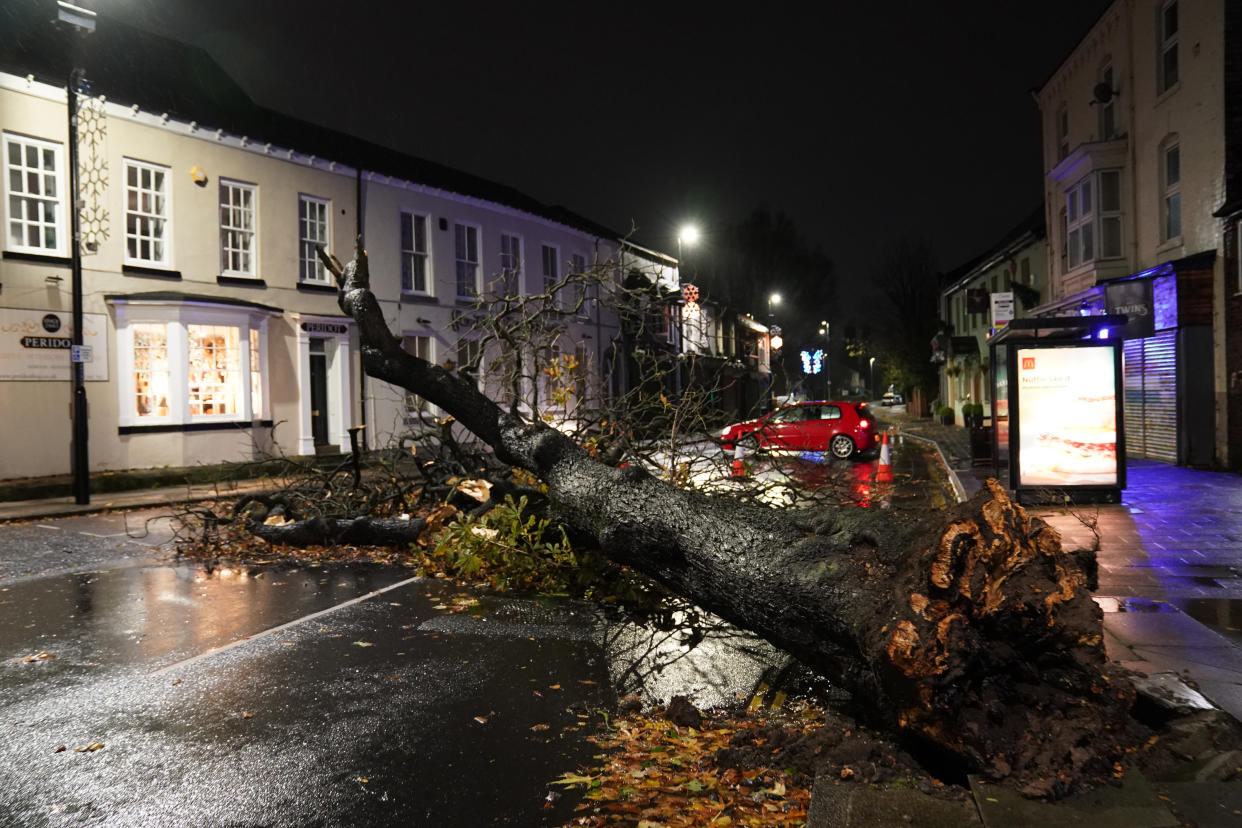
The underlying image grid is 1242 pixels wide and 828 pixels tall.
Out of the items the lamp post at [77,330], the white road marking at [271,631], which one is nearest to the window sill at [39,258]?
the lamp post at [77,330]

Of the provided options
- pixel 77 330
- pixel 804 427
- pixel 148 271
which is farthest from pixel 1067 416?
pixel 148 271

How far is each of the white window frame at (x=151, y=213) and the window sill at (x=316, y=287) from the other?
3124mm

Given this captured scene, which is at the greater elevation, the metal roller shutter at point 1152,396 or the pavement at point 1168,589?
the metal roller shutter at point 1152,396

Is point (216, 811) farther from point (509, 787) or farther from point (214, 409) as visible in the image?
point (214, 409)

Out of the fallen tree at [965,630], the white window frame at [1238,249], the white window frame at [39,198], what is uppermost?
the white window frame at [39,198]

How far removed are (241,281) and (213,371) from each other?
2.15 meters

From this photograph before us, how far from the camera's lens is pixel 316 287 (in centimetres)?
2095

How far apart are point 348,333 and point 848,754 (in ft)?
65.5

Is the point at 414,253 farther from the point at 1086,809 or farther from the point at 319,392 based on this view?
the point at 1086,809

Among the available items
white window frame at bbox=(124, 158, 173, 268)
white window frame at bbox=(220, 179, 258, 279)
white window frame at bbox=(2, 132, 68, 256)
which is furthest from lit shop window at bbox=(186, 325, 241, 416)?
white window frame at bbox=(2, 132, 68, 256)

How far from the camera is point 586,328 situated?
3141cm

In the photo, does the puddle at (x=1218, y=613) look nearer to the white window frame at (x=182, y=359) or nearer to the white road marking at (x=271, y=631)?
the white road marking at (x=271, y=631)

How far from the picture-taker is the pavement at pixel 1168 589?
307 cm

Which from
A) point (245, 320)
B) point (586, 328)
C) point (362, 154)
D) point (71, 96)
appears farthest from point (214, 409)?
point (586, 328)
